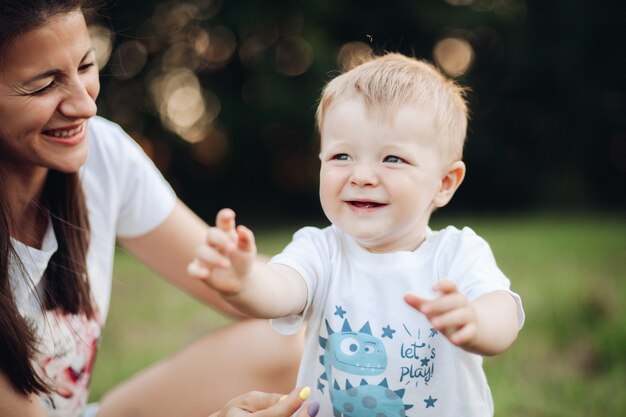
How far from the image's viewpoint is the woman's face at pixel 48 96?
1.82 metres

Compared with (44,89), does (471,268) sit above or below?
below

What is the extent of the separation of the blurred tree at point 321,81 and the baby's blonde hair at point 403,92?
8.92 metres

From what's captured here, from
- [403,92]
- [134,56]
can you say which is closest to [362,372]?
[403,92]

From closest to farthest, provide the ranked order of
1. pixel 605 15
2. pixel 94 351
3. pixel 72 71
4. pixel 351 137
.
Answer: pixel 351 137
pixel 72 71
pixel 94 351
pixel 605 15

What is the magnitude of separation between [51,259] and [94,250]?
232 millimetres

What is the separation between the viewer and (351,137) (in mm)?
1606

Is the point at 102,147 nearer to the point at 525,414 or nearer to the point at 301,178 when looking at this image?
the point at 525,414

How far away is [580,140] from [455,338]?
1086 centimetres

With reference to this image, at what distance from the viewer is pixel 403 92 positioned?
160 centimetres

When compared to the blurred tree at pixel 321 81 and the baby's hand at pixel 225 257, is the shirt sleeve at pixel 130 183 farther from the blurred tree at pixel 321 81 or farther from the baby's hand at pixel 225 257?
the blurred tree at pixel 321 81

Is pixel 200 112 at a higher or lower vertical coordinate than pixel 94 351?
higher

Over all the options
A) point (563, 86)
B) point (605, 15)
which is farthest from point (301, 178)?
point (605, 15)

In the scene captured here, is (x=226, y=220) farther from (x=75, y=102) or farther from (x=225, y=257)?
(x=75, y=102)

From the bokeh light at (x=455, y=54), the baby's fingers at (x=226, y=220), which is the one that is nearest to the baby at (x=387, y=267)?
the baby's fingers at (x=226, y=220)
